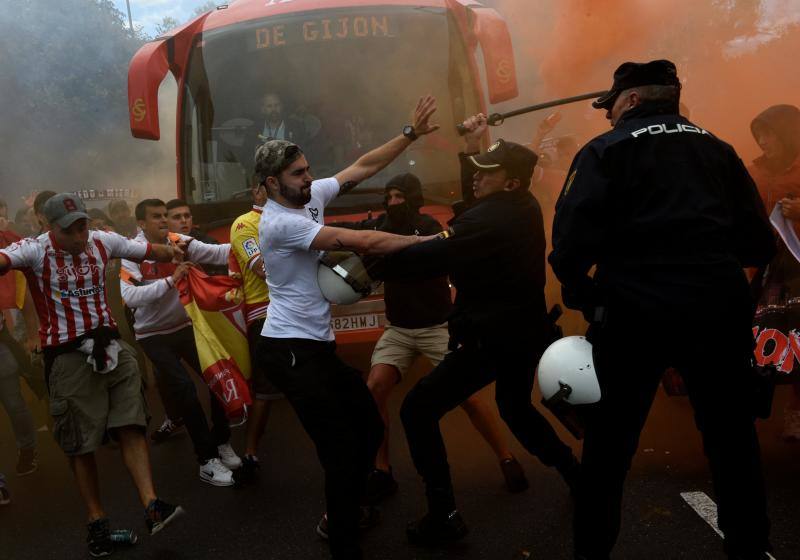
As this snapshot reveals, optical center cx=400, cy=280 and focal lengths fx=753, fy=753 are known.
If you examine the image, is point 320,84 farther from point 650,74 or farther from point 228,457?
point 650,74

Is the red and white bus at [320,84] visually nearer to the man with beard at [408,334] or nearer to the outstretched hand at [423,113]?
the man with beard at [408,334]

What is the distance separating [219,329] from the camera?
4297mm

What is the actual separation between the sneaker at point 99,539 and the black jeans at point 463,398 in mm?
1483

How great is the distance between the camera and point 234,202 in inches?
219

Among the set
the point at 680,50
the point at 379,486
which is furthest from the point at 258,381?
the point at 680,50

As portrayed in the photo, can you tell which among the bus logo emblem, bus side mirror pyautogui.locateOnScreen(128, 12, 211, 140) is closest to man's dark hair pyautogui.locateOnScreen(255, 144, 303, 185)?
bus side mirror pyautogui.locateOnScreen(128, 12, 211, 140)

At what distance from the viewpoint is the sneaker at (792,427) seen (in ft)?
13.0

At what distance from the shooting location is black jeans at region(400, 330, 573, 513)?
3258 millimetres

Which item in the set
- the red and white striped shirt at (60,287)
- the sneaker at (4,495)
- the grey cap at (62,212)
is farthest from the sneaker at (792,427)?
the sneaker at (4,495)

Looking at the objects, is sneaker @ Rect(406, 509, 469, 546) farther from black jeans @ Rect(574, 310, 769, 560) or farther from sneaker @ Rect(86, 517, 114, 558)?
sneaker @ Rect(86, 517, 114, 558)

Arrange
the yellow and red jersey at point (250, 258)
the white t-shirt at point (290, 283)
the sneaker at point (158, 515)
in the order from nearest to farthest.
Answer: the white t-shirt at point (290, 283) < the sneaker at point (158, 515) < the yellow and red jersey at point (250, 258)

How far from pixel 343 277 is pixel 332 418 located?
1.85 feet

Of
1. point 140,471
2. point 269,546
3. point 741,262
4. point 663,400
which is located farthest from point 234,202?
point 741,262

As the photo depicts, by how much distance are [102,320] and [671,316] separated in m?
2.68
